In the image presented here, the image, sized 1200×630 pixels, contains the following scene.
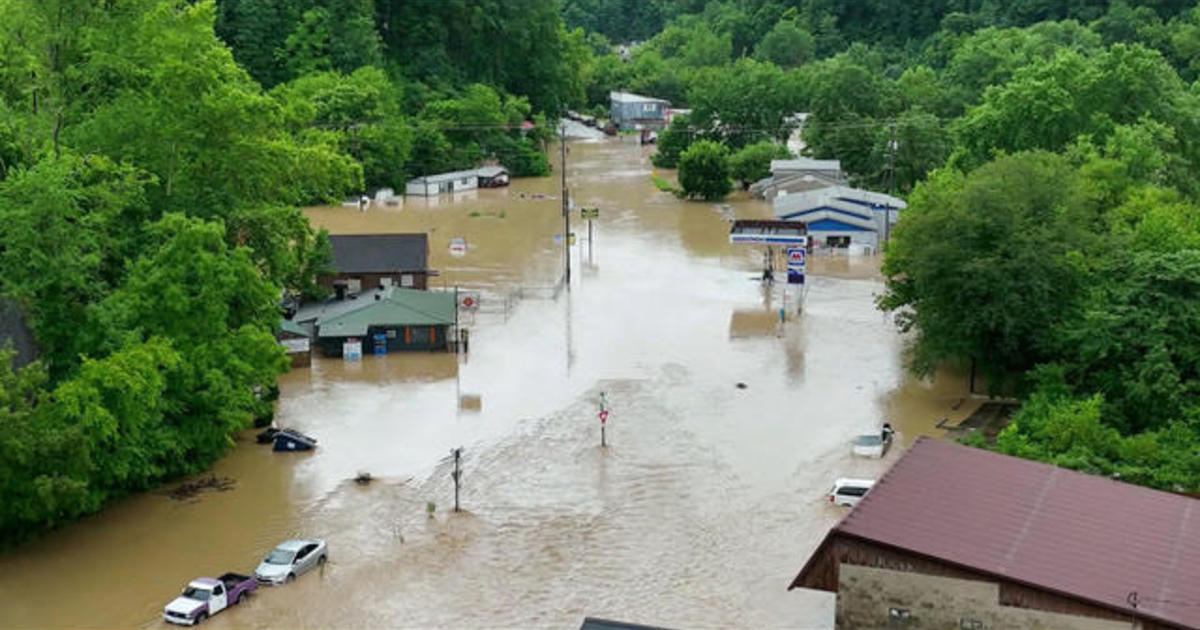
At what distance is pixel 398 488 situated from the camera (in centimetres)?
2795

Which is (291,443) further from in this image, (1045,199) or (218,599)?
(1045,199)

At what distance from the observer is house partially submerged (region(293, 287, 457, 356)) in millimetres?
37875

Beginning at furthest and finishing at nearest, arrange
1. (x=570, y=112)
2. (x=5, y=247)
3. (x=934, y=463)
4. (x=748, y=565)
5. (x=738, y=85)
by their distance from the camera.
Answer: (x=570, y=112)
(x=738, y=85)
(x=5, y=247)
(x=748, y=565)
(x=934, y=463)

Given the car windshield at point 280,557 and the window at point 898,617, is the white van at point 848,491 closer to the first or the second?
the window at point 898,617

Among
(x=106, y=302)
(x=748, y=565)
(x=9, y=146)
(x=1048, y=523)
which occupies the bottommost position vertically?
(x=748, y=565)

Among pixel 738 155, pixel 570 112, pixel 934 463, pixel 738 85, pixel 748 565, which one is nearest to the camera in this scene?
pixel 934 463

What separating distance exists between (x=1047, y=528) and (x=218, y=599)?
13.0 meters

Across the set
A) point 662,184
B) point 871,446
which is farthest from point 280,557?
point 662,184

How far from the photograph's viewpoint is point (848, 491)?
2717 centimetres

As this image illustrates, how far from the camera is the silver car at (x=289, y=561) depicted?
23375 mm

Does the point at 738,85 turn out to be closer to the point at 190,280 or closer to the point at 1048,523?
the point at 190,280

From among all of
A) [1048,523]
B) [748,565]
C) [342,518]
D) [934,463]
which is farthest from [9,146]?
[1048,523]

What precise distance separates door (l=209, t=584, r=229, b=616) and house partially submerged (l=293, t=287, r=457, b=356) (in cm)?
1559

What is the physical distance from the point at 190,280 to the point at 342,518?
19.2 ft
